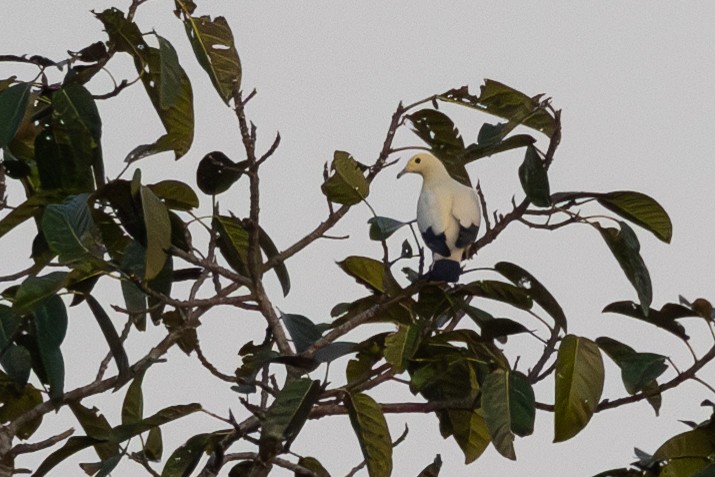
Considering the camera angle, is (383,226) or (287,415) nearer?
(287,415)

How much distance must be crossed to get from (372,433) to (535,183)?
2.15ft

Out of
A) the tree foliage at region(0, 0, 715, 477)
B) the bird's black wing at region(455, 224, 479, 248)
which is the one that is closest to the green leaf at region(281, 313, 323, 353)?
the tree foliage at region(0, 0, 715, 477)

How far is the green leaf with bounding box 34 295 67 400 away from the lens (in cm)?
286

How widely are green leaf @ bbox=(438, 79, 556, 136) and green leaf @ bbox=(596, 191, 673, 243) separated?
0.88 ft

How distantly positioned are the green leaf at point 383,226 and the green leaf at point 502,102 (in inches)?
13.9

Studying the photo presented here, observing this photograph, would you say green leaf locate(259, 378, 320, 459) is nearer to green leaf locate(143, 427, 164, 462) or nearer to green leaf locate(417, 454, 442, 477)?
green leaf locate(417, 454, 442, 477)

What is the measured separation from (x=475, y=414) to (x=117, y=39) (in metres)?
1.28

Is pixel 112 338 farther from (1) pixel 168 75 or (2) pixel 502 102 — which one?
(2) pixel 502 102

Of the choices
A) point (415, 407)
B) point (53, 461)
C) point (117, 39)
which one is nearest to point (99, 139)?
point (117, 39)

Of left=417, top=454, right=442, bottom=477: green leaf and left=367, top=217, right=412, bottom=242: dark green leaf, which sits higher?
left=367, top=217, right=412, bottom=242: dark green leaf

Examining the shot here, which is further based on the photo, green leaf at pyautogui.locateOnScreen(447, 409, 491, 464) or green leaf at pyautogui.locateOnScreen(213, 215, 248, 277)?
green leaf at pyautogui.locateOnScreen(447, 409, 491, 464)

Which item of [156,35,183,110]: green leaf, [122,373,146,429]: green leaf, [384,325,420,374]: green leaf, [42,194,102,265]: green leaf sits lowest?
[384,325,420,374]: green leaf

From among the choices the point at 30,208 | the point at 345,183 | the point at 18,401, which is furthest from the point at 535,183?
the point at 18,401

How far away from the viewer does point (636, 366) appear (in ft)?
9.26
